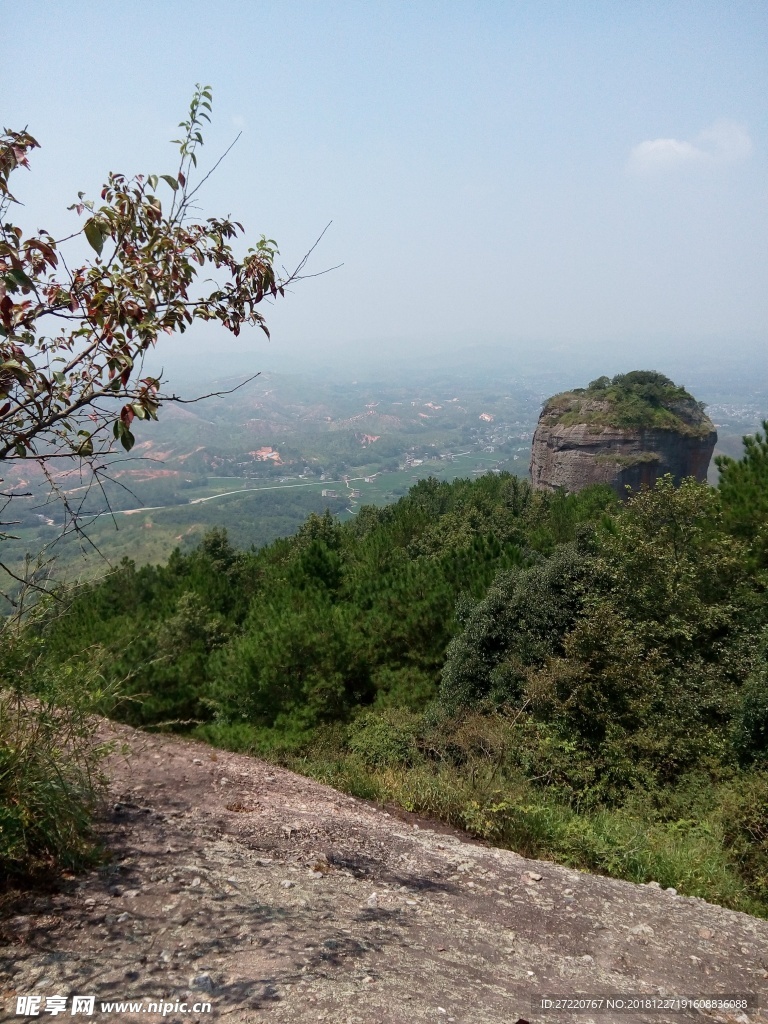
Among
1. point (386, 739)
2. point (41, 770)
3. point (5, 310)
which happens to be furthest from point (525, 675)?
point (5, 310)

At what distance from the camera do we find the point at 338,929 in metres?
3.38

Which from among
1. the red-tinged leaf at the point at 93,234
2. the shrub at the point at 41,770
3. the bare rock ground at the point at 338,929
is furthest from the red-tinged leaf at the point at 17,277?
the bare rock ground at the point at 338,929

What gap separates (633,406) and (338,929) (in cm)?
3413

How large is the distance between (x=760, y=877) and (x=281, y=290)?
6.46m

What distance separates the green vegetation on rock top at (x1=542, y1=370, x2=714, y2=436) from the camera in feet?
108

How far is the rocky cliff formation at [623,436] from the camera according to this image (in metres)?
32.5

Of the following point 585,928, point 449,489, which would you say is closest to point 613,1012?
point 585,928

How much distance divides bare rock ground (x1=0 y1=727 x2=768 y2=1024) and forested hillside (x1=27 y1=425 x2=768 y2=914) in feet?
3.27

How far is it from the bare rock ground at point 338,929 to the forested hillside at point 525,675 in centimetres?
100

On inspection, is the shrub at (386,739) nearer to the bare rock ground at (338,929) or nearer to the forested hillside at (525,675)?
the forested hillside at (525,675)

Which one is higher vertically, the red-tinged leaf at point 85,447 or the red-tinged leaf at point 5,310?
the red-tinged leaf at point 5,310

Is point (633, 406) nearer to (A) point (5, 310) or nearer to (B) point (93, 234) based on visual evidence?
(B) point (93, 234)

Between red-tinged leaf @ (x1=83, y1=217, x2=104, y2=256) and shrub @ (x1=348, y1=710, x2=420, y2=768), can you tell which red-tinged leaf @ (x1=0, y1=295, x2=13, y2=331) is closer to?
red-tinged leaf @ (x1=83, y1=217, x2=104, y2=256)

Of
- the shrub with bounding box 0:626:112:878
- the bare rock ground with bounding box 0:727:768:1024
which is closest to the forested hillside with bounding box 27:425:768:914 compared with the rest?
the shrub with bounding box 0:626:112:878
